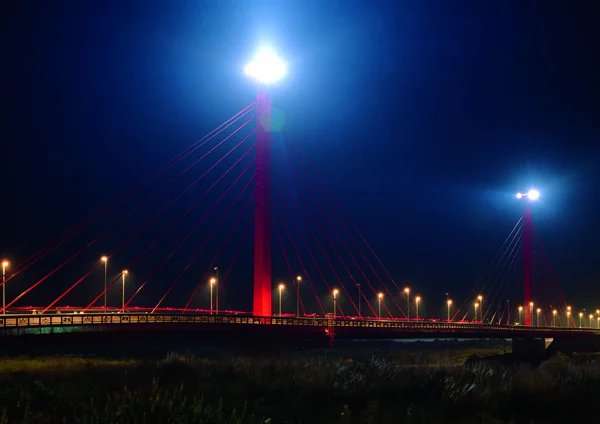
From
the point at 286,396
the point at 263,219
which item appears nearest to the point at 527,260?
the point at 263,219

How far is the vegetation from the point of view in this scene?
59.4 feet

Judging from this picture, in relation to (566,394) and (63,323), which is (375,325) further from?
(566,394)

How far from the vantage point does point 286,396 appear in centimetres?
2222

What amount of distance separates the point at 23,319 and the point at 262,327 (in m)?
17.8

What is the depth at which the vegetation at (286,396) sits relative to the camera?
713 inches

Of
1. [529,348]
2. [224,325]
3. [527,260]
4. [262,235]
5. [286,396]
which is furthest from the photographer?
[527,260]

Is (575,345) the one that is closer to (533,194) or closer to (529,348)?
(529,348)

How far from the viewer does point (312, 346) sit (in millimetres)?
61062

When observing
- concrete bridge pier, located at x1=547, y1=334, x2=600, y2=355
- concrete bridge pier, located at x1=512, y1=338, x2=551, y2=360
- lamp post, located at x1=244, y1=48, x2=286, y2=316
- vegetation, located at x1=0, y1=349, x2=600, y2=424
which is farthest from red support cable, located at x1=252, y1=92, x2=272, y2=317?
concrete bridge pier, located at x1=547, y1=334, x2=600, y2=355

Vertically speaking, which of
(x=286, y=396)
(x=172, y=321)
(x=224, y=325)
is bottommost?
(x=286, y=396)

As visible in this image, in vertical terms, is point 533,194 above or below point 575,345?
above

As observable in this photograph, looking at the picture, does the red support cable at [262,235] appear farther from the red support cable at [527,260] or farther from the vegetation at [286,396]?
the red support cable at [527,260]

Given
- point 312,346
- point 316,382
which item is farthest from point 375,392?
point 312,346

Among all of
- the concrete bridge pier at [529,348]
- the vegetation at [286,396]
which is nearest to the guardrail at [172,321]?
A: the vegetation at [286,396]
